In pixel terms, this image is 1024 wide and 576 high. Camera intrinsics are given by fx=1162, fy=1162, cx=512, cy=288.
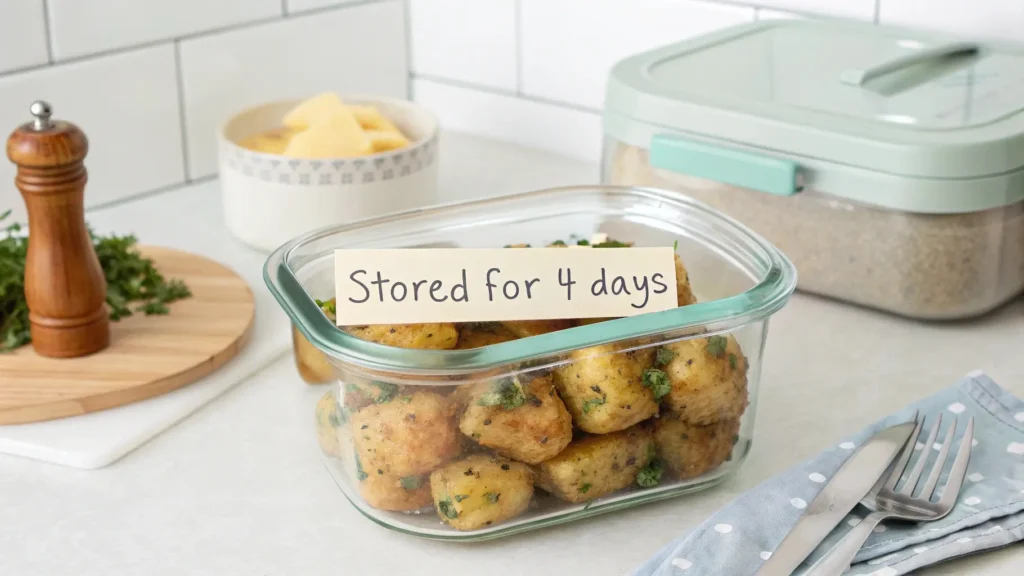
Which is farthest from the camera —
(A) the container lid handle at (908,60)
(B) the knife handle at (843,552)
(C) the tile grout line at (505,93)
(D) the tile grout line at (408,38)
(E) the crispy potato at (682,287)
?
(D) the tile grout line at (408,38)

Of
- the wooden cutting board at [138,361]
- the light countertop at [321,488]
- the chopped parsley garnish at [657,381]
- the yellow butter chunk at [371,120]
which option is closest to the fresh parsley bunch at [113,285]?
the wooden cutting board at [138,361]

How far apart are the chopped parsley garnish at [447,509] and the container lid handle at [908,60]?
1.70 ft

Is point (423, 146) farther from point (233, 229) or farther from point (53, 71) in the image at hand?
point (53, 71)

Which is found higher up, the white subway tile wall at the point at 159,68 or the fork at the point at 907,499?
the white subway tile wall at the point at 159,68

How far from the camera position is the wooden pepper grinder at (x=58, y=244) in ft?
2.49

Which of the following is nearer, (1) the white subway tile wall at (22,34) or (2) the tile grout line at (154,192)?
(1) the white subway tile wall at (22,34)

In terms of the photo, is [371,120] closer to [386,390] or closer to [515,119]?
[515,119]

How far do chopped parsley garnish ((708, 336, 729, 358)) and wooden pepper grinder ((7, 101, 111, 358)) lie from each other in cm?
44

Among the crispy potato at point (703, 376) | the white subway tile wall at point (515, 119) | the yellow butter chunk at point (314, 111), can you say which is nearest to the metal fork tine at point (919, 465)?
the crispy potato at point (703, 376)

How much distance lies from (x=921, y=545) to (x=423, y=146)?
0.57m

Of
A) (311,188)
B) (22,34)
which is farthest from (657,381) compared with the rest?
(22,34)

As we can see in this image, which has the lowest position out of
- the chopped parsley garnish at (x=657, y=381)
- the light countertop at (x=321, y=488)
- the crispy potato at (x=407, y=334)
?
the light countertop at (x=321, y=488)

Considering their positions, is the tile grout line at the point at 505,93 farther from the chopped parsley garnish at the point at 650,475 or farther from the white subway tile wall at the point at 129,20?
the chopped parsley garnish at the point at 650,475

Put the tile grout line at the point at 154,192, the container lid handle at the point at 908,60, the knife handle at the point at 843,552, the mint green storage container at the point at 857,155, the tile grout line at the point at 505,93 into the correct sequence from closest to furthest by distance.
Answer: the knife handle at the point at 843,552 < the mint green storage container at the point at 857,155 < the container lid handle at the point at 908,60 < the tile grout line at the point at 154,192 < the tile grout line at the point at 505,93
